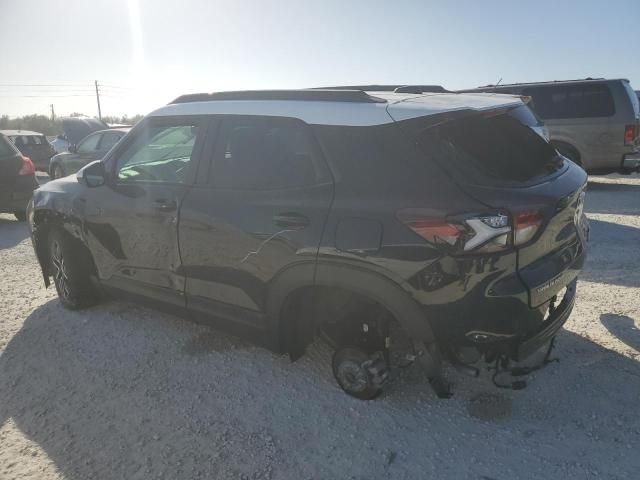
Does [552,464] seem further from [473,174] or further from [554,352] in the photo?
[473,174]

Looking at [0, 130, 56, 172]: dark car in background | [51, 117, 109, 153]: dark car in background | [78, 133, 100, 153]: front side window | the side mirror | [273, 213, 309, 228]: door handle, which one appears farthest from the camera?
[51, 117, 109, 153]: dark car in background

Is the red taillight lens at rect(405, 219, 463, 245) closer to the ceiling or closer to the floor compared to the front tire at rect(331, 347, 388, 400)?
closer to the ceiling

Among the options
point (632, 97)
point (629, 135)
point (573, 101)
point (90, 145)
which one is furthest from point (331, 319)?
point (90, 145)

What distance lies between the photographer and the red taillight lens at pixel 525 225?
2.22 metres

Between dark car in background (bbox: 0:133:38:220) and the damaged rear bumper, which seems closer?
the damaged rear bumper

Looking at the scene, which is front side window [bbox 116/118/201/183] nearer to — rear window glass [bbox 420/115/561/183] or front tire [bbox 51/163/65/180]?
rear window glass [bbox 420/115/561/183]

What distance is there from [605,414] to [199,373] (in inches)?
95.0

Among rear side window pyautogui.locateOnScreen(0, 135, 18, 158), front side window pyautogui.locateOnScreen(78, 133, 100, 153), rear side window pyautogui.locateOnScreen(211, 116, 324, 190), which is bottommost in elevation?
front side window pyautogui.locateOnScreen(78, 133, 100, 153)

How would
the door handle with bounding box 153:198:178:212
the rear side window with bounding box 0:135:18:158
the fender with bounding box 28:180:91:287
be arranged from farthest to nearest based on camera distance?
the rear side window with bounding box 0:135:18:158 < the fender with bounding box 28:180:91:287 < the door handle with bounding box 153:198:178:212

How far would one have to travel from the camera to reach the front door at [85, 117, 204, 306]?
331 cm

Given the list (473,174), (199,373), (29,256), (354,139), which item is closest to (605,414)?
(473,174)

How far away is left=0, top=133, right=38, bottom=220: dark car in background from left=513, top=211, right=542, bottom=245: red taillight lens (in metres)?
8.43

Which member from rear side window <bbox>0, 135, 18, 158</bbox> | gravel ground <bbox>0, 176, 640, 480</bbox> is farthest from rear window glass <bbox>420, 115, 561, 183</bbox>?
rear side window <bbox>0, 135, 18, 158</bbox>

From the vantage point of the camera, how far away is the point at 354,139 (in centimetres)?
259
